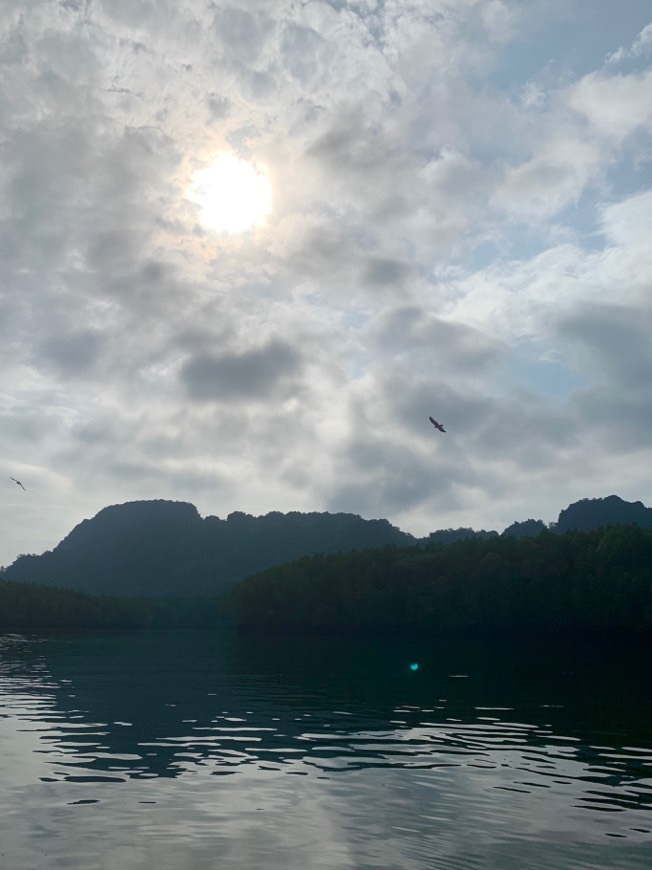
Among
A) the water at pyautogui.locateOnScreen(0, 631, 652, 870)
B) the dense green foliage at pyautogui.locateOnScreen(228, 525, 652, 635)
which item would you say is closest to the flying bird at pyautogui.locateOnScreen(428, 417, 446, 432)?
the water at pyautogui.locateOnScreen(0, 631, 652, 870)

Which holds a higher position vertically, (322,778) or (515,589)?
(515,589)

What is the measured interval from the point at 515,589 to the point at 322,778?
5821 inches

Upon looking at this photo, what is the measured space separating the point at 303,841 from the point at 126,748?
49.0 ft

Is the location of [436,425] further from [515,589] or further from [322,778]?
[515,589]

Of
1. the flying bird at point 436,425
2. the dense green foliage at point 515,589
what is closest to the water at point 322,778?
the flying bird at point 436,425

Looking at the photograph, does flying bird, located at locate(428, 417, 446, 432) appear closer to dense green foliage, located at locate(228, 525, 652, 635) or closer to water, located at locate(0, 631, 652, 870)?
water, located at locate(0, 631, 652, 870)

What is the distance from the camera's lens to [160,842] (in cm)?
1914

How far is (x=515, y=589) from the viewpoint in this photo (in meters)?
166

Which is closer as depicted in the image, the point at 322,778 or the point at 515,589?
the point at 322,778

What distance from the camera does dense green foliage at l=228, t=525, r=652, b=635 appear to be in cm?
14812

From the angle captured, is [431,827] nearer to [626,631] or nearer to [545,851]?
[545,851]

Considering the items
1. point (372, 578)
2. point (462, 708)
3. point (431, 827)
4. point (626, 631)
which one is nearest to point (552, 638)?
point (626, 631)

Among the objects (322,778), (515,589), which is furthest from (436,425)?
(515,589)

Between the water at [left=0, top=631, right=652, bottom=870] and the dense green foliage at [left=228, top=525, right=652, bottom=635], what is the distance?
97.5m
